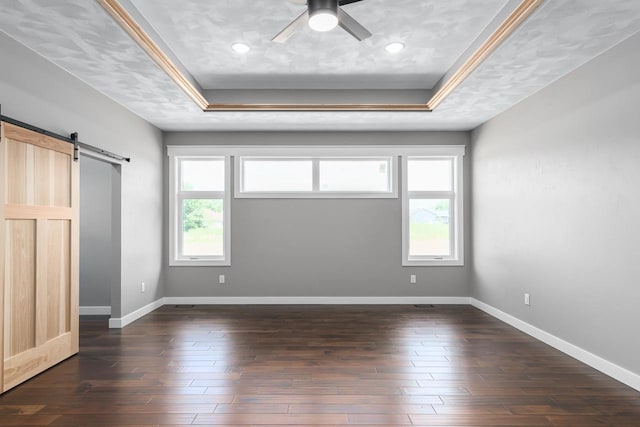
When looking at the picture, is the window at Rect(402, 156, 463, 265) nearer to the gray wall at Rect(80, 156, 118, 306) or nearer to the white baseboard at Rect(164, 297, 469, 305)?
the white baseboard at Rect(164, 297, 469, 305)

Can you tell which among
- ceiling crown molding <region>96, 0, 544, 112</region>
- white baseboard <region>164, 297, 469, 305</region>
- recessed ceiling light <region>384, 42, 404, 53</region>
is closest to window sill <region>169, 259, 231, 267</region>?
white baseboard <region>164, 297, 469, 305</region>

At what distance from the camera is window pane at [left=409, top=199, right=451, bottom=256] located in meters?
5.58

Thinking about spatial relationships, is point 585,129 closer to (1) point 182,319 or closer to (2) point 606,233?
(2) point 606,233

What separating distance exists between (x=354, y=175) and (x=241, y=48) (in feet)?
8.75

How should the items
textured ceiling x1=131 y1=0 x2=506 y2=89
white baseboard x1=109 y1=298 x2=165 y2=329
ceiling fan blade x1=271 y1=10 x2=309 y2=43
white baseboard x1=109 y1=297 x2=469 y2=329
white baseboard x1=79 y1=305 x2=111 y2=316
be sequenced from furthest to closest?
white baseboard x1=109 y1=297 x2=469 y2=329
white baseboard x1=79 y1=305 x2=111 y2=316
white baseboard x1=109 y1=298 x2=165 y2=329
textured ceiling x1=131 y1=0 x2=506 y2=89
ceiling fan blade x1=271 y1=10 x2=309 y2=43

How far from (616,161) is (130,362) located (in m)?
4.29

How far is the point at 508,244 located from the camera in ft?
14.6

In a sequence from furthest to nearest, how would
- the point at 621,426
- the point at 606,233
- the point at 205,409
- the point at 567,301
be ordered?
1. the point at 567,301
2. the point at 606,233
3. the point at 205,409
4. the point at 621,426

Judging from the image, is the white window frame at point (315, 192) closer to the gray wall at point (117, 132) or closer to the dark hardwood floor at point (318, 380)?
the gray wall at point (117, 132)

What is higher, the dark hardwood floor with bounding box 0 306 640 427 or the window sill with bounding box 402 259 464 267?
the window sill with bounding box 402 259 464 267

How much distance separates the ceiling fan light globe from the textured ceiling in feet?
1.96

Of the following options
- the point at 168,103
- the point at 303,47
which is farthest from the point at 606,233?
the point at 168,103

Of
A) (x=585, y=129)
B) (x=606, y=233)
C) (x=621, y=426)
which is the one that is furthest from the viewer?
(x=585, y=129)

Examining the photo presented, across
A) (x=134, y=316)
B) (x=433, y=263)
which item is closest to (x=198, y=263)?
(x=134, y=316)
